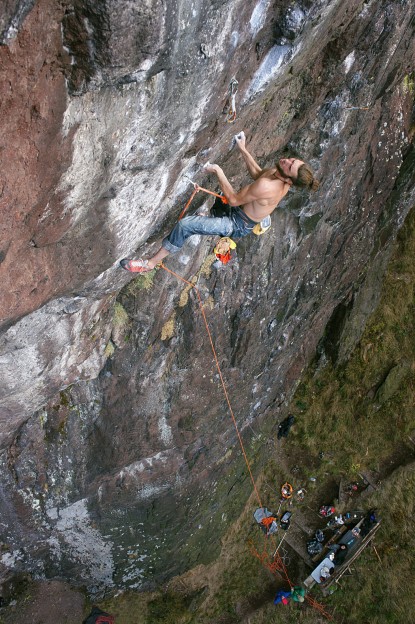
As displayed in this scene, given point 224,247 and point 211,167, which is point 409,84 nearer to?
point 224,247

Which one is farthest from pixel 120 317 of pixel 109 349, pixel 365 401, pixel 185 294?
pixel 365 401

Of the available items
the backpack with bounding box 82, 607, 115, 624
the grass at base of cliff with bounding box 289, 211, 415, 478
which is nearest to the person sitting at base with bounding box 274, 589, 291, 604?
the grass at base of cliff with bounding box 289, 211, 415, 478

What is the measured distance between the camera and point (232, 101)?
419 cm

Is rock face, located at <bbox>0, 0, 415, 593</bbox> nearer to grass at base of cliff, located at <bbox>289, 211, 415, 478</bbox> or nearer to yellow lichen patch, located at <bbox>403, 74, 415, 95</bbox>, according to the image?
yellow lichen patch, located at <bbox>403, 74, 415, 95</bbox>

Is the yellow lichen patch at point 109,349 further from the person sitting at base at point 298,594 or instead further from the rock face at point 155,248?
the person sitting at base at point 298,594

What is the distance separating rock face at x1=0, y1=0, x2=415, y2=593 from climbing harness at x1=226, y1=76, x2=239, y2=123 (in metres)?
0.10

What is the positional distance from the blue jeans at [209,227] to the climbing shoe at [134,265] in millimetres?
261

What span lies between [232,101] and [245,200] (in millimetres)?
882

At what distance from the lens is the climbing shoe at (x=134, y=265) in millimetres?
4988

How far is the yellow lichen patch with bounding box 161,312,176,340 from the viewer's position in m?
6.34

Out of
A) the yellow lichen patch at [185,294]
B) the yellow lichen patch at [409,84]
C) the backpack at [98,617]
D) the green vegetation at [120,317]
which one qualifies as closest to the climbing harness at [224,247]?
the yellow lichen patch at [185,294]

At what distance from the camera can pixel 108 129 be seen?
3.35 m

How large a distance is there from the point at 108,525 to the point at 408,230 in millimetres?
Result: 9115

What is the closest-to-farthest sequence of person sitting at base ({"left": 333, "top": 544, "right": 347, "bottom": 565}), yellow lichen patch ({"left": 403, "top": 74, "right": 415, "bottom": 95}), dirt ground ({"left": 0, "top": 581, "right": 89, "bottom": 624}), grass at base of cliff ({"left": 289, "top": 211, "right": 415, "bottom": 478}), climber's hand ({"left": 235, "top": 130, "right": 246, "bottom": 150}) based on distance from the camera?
1. climber's hand ({"left": 235, "top": 130, "right": 246, "bottom": 150})
2. yellow lichen patch ({"left": 403, "top": 74, "right": 415, "bottom": 95})
3. dirt ground ({"left": 0, "top": 581, "right": 89, "bottom": 624})
4. person sitting at base ({"left": 333, "top": 544, "right": 347, "bottom": 565})
5. grass at base of cliff ({"left": 289, "top": 211, "right": 415, "bottom": 478})
